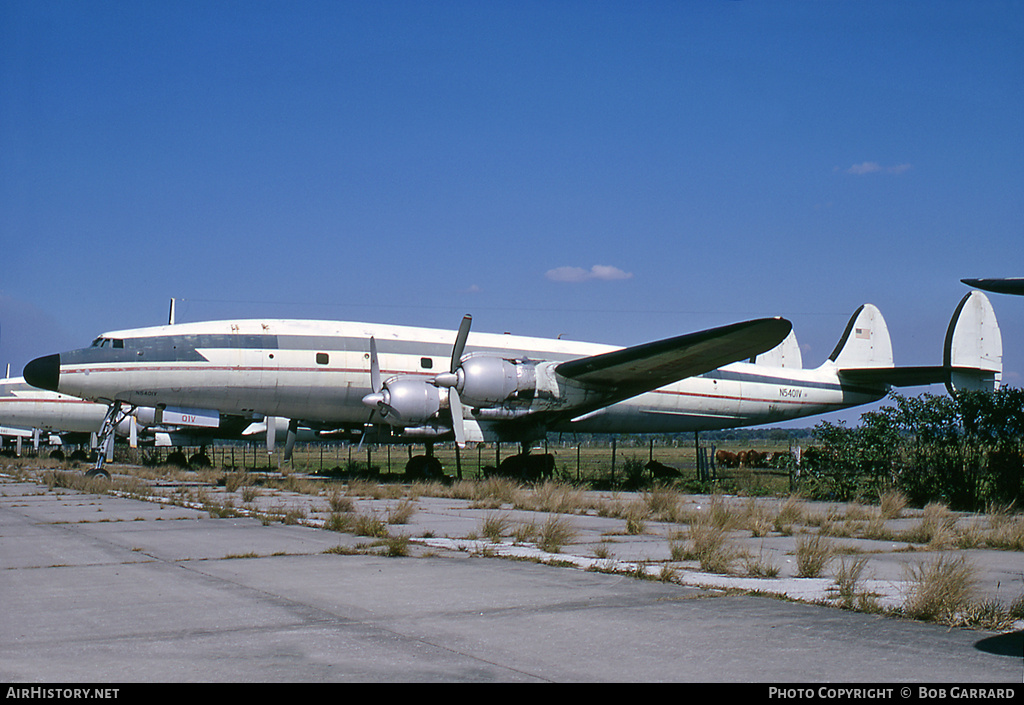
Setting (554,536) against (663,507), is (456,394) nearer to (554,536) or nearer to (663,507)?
(663,507)

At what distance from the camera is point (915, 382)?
30.9 m

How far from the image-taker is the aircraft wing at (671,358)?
1994 cm

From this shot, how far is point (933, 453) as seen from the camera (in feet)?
57.1

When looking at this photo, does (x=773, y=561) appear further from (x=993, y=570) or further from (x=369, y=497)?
(x=369, y=497)

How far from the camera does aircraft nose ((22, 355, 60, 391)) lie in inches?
851

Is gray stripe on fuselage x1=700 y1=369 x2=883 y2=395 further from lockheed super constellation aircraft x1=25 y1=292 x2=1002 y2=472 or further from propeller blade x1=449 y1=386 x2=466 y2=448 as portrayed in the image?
propeller blade x1=449 y1=386 x2=466 y2=448

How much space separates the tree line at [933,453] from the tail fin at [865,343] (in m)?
14.4

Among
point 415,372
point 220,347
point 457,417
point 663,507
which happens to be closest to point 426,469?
point 415,372

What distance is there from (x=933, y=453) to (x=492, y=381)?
33.8 feet

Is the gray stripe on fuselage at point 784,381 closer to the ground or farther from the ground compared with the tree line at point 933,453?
farther from the ground

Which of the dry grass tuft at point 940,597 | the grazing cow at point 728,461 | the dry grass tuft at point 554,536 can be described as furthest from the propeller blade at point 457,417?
the grazing cow at point 728,461

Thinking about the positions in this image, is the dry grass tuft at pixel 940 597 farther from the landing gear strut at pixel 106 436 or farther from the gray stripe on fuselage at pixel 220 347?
the landing gear strut at pixel 106 436

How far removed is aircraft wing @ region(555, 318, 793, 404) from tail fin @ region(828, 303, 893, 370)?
1212cm

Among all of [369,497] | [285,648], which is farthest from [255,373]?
[285,648]
